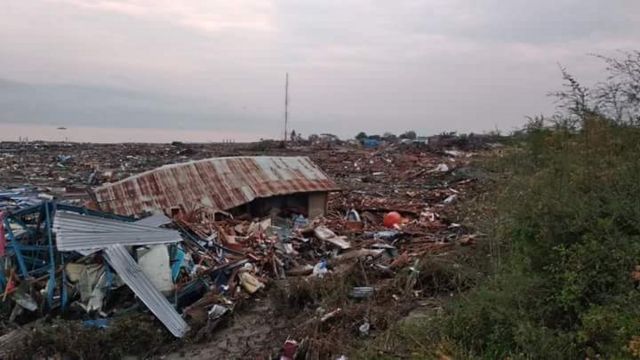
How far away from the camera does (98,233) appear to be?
7.81 meters

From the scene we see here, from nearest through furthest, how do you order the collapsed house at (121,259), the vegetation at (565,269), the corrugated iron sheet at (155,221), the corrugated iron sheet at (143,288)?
the vegetation at (565,269), the corrugated iron sheet at (143,288), the collapsed house at (121,259), the corrugated iron sheet at (155,221)

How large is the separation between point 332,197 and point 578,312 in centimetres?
1104

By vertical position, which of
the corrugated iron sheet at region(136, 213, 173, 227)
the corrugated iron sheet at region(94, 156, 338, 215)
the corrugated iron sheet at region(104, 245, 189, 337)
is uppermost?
the corrugated iron sheet at region(94, 156, 338, 215)

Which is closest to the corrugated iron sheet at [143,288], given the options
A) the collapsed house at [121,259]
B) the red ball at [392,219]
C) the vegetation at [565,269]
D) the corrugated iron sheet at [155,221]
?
the collapsed house at [121,259]

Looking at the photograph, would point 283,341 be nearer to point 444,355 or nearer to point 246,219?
point 444,355

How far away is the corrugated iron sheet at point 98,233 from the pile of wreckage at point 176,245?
0.05 ft

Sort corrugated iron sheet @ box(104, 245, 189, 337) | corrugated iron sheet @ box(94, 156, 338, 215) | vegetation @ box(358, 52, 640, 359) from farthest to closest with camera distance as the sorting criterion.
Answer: corrugated iron sheet @ box(94, 156, 338, 215)
corrugated iron sheet @ box(104, 245, 189, 337)
vegetation @ box(358, 52, 640, 359)

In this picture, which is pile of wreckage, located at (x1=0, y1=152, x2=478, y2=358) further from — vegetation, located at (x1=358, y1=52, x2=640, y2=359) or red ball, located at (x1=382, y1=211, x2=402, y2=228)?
vegetation, located at (x1=358, y1=52, x2=640, y2=359)

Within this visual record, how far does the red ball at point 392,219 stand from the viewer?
12.1m

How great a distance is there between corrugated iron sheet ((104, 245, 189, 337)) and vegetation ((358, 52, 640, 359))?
9.94 ft

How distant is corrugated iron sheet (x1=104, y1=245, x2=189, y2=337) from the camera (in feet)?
22.9

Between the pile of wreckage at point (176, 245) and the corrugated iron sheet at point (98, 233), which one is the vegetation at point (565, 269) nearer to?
the pile of wreckage at point (176, 245)

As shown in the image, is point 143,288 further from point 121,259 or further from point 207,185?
point 207,185

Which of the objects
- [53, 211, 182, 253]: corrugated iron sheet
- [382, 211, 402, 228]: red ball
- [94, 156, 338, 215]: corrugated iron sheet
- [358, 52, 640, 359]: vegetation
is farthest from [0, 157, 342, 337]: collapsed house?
[358, 52, 640, 359]: vegetation
